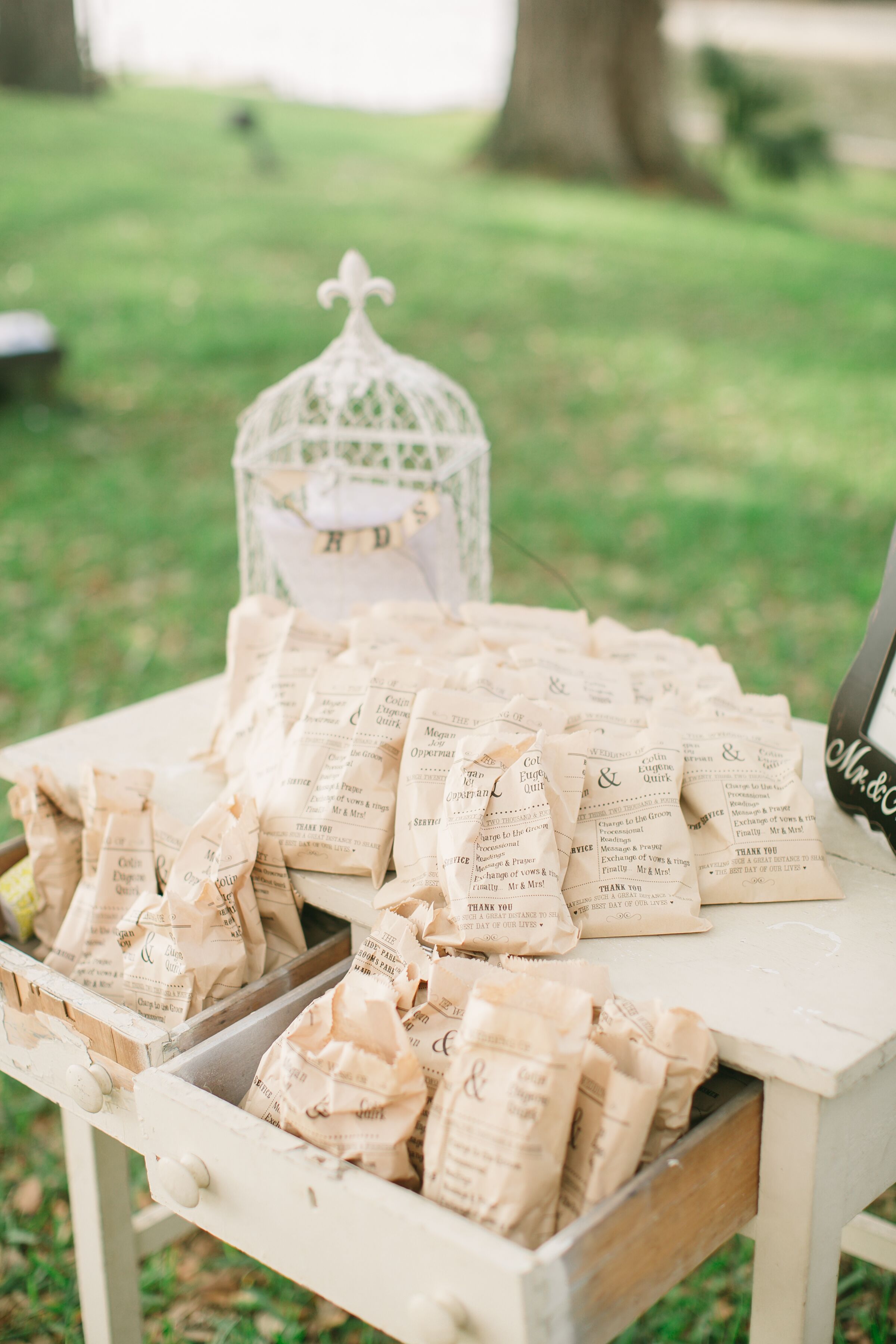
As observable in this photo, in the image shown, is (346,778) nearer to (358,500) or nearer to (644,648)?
(644,648)

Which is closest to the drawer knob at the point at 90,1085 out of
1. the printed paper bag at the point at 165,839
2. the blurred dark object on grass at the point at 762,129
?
the printed paper bag at the point at 165,839

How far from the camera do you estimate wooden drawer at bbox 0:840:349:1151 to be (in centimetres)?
117

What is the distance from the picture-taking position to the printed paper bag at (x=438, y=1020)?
1.05 m

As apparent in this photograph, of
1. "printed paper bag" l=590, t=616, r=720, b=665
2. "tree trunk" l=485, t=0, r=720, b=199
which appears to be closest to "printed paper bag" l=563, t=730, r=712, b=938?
"printed paper bag" l=590, t=616, r=720, b=665

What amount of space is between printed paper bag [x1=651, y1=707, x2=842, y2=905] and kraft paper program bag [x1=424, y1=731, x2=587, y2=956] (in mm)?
152

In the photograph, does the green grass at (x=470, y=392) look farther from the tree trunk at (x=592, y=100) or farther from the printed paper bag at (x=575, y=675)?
the printed paper bag at (x=575, y=675)

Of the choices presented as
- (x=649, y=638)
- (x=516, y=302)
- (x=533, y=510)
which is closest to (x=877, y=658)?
(x=649, y=638)

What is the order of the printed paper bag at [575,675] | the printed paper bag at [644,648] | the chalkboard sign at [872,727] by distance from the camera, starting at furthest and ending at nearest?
the printed paper bag at [644,648], the printed paper bag at [575,675], the chalkboard sign at [872,727]

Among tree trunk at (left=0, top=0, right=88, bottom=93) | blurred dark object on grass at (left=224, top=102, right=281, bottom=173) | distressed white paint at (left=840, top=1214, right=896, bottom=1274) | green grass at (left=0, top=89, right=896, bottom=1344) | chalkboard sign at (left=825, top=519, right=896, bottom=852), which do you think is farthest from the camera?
tree trunk at (left=0, top=0, right=88, bottom=93)

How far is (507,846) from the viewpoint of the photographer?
46.7 inches

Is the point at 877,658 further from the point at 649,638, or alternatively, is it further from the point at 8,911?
the point at 8,911

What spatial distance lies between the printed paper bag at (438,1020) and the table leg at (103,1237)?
30.1 inches

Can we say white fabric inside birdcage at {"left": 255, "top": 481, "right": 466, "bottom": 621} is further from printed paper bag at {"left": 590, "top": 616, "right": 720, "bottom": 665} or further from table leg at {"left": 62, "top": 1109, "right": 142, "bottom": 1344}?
table leg at {"left": 62, "top": 1109, "right": 142, "bottom": 1344}

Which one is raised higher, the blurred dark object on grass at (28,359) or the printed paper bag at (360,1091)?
the printed paper bag at (360,1091)
